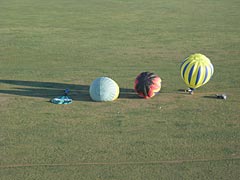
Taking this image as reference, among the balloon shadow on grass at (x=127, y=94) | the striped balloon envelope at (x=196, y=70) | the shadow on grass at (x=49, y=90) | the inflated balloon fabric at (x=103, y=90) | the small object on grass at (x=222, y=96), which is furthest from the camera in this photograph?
the shadow on grass at (x=49, y=90)

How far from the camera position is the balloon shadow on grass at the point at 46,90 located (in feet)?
65.9

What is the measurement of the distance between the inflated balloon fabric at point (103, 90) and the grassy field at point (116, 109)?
290 millimetres

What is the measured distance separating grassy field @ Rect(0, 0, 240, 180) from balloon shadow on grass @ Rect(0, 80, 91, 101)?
4 cm

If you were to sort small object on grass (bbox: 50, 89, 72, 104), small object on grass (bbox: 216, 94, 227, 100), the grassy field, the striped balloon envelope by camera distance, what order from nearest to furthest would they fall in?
the grassy field → small object on grass (bbox: 50, 89, 72, 104) → the striped balloon envelope → small object on grass (bbox: 216, 94, 227, 100)

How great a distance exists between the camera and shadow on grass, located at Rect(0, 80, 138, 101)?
20.0 m

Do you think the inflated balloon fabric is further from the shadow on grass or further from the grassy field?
the shadow on grass

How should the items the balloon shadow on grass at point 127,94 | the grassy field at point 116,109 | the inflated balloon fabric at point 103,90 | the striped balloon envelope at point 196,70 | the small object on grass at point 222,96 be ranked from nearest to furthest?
1. the grassy field at point 116,109
2. the inflated balloon fabric at point 103,90
3. the striped balloon envelope at point 196,70
4. the small object on grass at point 222,96
5. the balloon shadow on grass at point 127,94

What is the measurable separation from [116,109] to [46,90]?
12.7ft

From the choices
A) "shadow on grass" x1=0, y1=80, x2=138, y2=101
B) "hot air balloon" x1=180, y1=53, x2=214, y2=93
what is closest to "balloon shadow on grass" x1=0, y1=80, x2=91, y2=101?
"shadow on grass" x1=0, y1=80, x2=138, y2=101

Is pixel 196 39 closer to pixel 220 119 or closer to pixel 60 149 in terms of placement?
pixel 220 119

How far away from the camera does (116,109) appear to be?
1841 centimetres

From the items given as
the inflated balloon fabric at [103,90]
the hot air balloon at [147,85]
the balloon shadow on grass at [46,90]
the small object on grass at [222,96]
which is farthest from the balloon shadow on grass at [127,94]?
the small object on grass at [222,96]

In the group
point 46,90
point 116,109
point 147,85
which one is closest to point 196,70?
point 147,85

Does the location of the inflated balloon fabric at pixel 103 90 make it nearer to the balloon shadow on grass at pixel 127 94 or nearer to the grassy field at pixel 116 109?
the grassy field at pixel 116 109
